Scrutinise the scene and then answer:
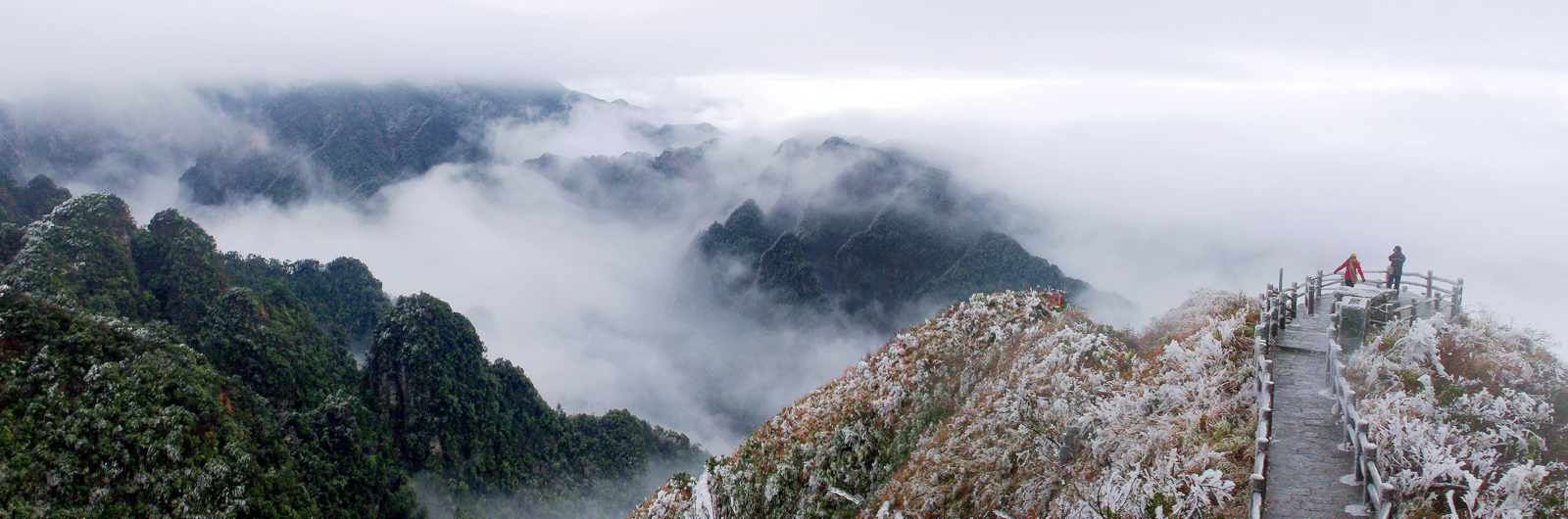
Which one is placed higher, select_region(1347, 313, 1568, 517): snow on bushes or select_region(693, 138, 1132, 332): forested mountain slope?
select_region(1347, 313, 1568, 517): snow on bushes

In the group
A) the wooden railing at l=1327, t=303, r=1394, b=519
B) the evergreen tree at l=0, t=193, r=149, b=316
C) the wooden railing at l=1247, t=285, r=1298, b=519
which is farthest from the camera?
the evergreen tree at l=0, t=193, r=149, b=316

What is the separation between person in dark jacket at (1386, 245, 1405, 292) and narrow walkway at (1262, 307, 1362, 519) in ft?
22.2

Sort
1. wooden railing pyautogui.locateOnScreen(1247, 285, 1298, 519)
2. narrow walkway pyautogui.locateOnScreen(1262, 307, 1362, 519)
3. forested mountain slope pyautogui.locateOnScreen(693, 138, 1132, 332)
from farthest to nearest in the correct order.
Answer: forested mountain slope pyautogui.locateOnScreen(693, 138, 1132, 332) < narrow walkway pyautogui.locateOnScreen(1262, 307, 1362, 519) < wooden railing pyautogui.locateOnScreen(1247, 285, 1298, 519)

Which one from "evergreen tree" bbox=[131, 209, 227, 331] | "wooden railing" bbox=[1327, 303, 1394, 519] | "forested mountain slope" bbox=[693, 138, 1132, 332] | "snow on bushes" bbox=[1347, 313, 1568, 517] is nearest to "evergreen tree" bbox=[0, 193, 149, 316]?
"evergreen tree" bbox=[131, 209, 227, 331]

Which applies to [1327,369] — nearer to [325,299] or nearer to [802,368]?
[325,299]

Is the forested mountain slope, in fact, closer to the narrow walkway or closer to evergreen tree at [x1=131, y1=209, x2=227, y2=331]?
evergreen tree at [x1=131, y1=209, x2=227, y2=331]

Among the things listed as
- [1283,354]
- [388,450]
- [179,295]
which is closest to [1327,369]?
[1283,354]

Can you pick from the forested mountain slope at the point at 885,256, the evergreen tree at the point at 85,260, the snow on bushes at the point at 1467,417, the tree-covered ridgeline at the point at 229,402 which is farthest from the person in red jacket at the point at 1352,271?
the forested mountain slope at the point at 885,256

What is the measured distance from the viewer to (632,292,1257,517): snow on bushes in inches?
435

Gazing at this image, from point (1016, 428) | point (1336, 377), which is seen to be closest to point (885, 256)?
point (1016, 428)

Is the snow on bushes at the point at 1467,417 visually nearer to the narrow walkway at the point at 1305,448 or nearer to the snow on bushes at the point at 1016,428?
the narrow walkway at the point at 1305,448

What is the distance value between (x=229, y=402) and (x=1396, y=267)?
57108 mm

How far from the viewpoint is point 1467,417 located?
10352 mm

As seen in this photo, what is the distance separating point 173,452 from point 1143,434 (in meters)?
45.9
